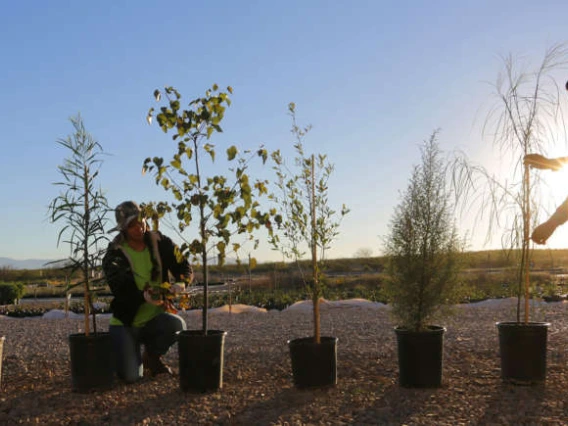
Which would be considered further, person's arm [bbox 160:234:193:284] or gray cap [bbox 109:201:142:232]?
person's arm [bbox 160:234:193:284]

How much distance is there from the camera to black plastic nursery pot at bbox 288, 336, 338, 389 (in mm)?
4508

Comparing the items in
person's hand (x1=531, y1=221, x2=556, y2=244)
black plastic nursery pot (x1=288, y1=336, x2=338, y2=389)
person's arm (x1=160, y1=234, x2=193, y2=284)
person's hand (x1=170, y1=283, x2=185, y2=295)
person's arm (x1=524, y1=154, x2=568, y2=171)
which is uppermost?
person's arm (x1=524, y1=154, x2=568, y2=171)

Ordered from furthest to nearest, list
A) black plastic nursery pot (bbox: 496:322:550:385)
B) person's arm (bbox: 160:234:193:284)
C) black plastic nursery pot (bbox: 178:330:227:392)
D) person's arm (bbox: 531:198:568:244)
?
person's arm (bbox: 160:234:193:284)
black plastic nursery pot (bbox: 496:322:550:385)
black plastic nursery pot (bbox: 178:330:227:392)
person's arm (bbox: 531:198:568:244)

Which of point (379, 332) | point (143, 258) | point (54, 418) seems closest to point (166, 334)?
point (143, 258)

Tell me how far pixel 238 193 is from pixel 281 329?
4.65 meters

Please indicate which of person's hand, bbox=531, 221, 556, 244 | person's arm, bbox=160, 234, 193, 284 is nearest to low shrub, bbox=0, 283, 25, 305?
person's arm, bbox=160, 234, 193, 284

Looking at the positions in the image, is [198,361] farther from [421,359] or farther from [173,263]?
[421,359]

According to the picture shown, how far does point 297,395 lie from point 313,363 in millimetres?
260

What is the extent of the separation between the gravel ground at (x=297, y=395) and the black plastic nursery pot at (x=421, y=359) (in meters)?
0.09

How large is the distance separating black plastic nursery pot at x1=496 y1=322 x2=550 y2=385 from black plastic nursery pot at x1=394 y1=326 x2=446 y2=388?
561mm

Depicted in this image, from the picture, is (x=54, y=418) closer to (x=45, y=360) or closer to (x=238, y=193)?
(x=238, y=193)

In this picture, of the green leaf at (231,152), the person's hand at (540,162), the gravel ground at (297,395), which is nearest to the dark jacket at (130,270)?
the gravel ground at (297,395)

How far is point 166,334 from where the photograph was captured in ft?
16.4

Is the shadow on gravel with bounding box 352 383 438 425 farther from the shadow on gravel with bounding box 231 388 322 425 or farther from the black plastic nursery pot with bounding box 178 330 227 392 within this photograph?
the black plastic nursery pot with bounding box 178 330 227 392
